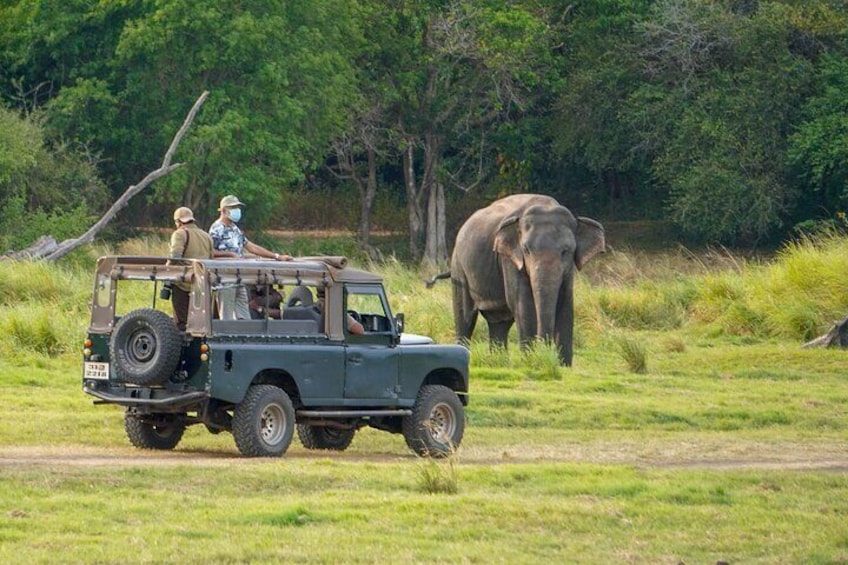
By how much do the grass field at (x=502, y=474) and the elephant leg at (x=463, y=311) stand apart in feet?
6.90

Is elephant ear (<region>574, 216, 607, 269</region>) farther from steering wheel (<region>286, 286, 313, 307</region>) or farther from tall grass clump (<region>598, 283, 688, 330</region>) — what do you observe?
steering wheel (<region>286, 286, 313, 307</region>)

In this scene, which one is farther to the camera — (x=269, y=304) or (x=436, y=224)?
(x=436, y=224)

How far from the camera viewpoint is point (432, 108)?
55.5 metres

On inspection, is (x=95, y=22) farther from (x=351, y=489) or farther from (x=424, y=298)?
(x=351, y=489)

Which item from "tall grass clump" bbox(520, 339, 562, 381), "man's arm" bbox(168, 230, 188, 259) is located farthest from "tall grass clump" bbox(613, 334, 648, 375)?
"man's arm" bbox(168, 230, 188, 259)

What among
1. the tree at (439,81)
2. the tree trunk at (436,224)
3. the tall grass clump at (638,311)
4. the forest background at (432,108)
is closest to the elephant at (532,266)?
the tall grass clump at (638,311)

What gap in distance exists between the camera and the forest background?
4812 centimetres

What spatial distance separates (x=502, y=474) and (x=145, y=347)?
2.97 meters

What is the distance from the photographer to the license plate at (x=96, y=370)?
636 inches

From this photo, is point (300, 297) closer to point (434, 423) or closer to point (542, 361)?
point (434, 423)

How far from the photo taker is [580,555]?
12430 mm

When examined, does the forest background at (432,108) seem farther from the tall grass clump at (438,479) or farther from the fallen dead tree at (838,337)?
the tall grass clump at (438,479)

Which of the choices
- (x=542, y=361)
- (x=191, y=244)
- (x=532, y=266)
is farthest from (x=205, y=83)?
(x=191, y=244)

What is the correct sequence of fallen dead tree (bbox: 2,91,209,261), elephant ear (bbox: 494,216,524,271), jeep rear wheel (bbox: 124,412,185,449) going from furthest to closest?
fallen dead tree (bbox: 2,91,209,261) < elephant ear (bbox: 494,216,524,271) < jeep rear wheel (bbox: 124,412,185,449)
